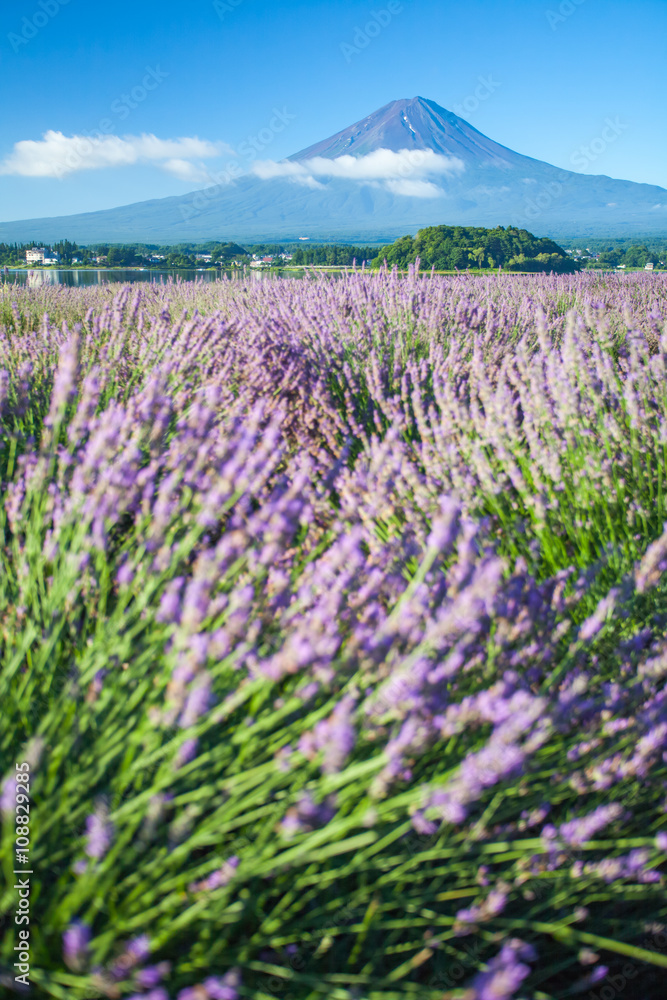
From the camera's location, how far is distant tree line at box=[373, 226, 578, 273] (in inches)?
757

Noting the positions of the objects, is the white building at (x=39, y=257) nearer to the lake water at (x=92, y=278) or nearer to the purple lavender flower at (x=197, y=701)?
the lake water at (x=92, y=278)

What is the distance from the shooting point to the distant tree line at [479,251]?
1923cm

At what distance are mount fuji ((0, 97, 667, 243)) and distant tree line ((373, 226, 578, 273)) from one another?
102m

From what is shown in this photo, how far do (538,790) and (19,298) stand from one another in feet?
25.2

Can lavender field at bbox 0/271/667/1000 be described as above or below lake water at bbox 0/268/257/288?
below

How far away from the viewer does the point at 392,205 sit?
171375mm

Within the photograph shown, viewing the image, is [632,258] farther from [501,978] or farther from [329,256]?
[501,978]

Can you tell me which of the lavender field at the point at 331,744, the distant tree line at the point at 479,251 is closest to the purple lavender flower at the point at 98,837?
the lavender field at the point at 331,744

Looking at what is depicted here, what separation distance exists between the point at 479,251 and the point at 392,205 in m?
173

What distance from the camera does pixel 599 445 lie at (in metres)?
2.17

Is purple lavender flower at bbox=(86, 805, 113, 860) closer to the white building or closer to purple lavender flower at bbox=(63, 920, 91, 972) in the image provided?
purple lavender flower at bbox=(63, 920, 91, 972)

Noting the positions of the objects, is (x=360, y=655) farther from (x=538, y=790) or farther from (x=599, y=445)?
(x=599, y=445)

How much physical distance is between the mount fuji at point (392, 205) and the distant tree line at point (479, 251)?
102 meters

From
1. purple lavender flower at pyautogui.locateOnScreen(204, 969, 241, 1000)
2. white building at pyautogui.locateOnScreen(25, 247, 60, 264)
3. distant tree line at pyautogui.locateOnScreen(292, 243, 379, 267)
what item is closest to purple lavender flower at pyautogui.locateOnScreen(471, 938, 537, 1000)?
purple lavender flower at pyautogui.locateOnScreen(204, 969, 241, 1000)
